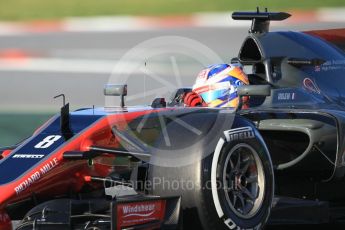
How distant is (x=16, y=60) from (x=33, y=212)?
10.2m

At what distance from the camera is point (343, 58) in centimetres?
630

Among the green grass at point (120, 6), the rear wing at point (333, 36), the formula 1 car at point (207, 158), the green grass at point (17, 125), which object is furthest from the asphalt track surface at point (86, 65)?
the formula 1 car at point (207, 158)

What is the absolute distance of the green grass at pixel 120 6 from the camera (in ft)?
51.4

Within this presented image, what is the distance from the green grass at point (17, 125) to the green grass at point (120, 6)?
6662 mm

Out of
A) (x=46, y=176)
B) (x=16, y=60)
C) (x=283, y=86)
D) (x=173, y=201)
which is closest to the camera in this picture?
(x=173, y=201)

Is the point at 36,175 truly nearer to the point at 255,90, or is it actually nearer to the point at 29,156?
the point at 29,156

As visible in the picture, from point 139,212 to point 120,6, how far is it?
41.9ft

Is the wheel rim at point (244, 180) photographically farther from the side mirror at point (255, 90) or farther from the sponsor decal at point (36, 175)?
→ the sponsor decal at point (36, 175)

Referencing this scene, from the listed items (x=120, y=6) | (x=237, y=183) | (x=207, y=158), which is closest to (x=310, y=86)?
(x=237, y=183)

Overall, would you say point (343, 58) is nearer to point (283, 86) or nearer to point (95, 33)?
point (283, 86)

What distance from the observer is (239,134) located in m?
4.76

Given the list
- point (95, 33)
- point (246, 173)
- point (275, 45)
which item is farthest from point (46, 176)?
point (95, 33)

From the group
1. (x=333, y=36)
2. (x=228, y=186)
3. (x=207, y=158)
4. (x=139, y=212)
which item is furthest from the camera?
(x=333, y=36)

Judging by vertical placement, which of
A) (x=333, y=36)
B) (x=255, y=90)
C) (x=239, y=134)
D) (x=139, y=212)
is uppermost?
(x=333, y=36)
